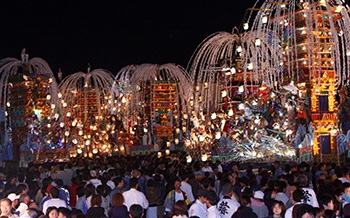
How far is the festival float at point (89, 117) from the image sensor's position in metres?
37.8

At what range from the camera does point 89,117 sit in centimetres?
3881

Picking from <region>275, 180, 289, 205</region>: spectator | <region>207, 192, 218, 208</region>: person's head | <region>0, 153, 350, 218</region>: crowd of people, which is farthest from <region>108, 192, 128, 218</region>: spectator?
<region>275, 180, 289, 205</region>: spectator

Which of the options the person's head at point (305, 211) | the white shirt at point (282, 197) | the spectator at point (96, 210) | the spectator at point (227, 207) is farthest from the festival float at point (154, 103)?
the person's head at point (305, 211)

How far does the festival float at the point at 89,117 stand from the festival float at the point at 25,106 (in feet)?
19.5

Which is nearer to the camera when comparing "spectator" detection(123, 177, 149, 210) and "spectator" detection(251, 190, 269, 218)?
"spectator" detection(251, 190, 269, 218)

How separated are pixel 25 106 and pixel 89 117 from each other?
32.9 feet

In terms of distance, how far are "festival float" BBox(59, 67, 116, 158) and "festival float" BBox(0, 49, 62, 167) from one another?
5955 millimetres

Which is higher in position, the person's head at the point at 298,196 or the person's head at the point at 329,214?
the person's head at the point at 298,196

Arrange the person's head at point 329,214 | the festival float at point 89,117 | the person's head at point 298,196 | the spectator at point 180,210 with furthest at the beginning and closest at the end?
the festival float at point 89,117 < the person's head at point 298,196 < the person's head at point 329,214 < the spectator at point 180,210

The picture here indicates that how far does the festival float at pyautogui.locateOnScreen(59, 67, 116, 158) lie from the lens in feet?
124

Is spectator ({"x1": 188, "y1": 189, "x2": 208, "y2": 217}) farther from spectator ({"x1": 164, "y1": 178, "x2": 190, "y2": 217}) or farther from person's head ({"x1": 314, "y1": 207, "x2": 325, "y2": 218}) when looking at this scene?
spectator ({"x1": 164, "y1": 178, "x2": 190, "y2": 217})

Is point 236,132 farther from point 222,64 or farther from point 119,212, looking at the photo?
point 119,212

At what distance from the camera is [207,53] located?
26406mm

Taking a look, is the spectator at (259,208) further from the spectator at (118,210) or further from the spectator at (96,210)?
the spectator at (96,210)
